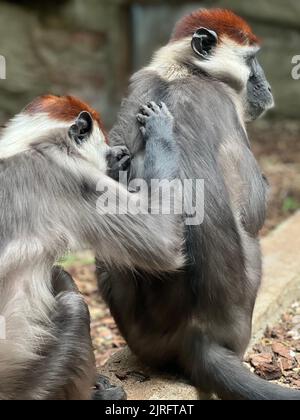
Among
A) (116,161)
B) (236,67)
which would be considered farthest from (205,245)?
(236,67)

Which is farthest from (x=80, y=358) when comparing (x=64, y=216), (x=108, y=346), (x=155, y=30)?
(x=155, y=30)

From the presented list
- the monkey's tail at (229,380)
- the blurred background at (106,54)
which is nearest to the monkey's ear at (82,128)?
the monkey's tail at (229,380)

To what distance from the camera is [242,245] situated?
4.03 meters

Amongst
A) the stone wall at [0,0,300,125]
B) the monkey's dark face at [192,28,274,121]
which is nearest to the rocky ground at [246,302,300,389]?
the monkey's dark face at [192,28,274,121]

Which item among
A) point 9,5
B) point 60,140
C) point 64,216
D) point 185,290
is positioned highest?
point 9,5

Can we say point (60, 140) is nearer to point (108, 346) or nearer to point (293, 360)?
point (293, 360)

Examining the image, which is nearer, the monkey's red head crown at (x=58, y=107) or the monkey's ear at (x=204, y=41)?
the monkey's red head crown at (x=58, y=107)

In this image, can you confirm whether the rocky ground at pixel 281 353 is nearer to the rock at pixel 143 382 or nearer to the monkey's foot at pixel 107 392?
the rock at pixel 143 382

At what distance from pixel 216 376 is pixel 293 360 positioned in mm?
930

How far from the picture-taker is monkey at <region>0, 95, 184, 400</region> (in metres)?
3.44

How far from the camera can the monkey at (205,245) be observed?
3891 millimetres

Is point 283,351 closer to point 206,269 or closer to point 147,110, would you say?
point 206,269

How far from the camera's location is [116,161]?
156 inches

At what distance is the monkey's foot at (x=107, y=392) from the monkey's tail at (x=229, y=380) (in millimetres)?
393
